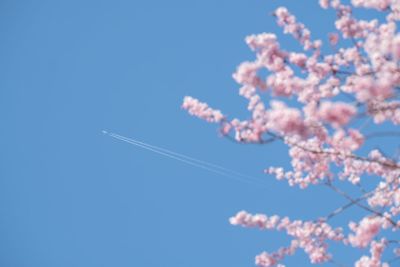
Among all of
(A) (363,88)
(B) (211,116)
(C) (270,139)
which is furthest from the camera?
(B) (211,116)

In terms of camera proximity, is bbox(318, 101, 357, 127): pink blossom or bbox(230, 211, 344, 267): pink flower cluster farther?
bbox(230, 211, 344, 267): pink flower cluster

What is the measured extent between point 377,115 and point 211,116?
216cm

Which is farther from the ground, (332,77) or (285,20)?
(285,20)

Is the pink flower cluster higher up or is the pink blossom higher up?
the pink flower cluster

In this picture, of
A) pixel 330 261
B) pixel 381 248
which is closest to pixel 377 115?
pixel 330 261

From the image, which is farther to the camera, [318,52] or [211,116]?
[318,52]

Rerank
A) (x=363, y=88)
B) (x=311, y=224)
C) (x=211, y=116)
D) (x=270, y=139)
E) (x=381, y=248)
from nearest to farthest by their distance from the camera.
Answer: (x=363, y=88), (x=270, y=139), (x=211, y=116), (x=311, y=224), (x=381, y=248)

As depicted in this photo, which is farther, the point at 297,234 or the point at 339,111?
the point at 297,234

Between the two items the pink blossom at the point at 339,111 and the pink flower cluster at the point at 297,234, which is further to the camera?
the pink flower cluster at the point at 297,234

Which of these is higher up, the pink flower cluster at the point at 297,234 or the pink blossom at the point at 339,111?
the pink flower cluster at the point at 297,234

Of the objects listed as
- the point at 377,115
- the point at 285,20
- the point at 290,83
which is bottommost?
the point at 377,115

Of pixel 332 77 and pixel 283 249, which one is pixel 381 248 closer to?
pixel 283 249

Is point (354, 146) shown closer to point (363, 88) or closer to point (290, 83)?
point (290, 83)

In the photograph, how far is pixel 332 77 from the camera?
5867 mm
